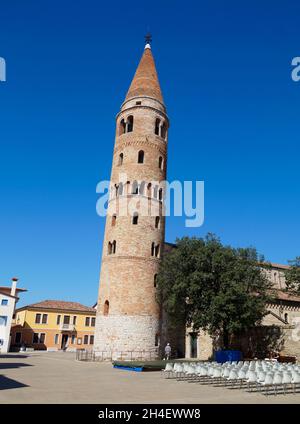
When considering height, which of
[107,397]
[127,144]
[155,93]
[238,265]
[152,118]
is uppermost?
[155,93]

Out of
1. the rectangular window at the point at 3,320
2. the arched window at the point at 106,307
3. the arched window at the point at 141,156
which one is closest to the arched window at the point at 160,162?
the arched window at the point at 141,156

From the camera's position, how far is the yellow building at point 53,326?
154 ft

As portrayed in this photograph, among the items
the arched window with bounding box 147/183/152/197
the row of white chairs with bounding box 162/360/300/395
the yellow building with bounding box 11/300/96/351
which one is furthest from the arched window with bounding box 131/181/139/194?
the yellow building with bounding box 11/300/96/351

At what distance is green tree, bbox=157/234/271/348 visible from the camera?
2480 centimetres

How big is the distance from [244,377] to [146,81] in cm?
3024

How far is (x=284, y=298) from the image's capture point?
36.3 meters

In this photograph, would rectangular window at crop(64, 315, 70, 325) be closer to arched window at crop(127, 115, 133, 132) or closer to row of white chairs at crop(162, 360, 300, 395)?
arched window at crop(127, 115, 133, 132)

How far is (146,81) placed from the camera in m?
37.2

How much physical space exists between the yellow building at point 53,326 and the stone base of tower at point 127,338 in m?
20.7

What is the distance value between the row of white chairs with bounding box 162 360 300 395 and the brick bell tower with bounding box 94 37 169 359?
1053 centimetres

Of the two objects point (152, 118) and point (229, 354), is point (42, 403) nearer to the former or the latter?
point (229, 354)

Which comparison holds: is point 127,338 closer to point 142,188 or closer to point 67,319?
point 142,188

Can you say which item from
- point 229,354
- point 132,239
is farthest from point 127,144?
point 229,354

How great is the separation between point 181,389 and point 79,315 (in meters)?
39.9
